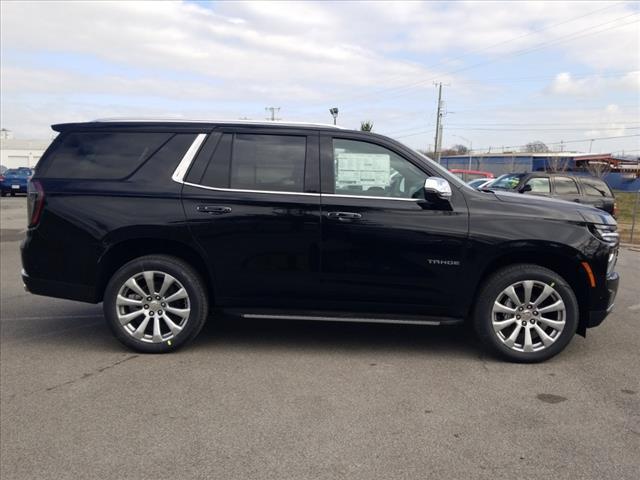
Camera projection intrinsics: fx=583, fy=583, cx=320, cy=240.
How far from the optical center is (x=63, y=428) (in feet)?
12.1

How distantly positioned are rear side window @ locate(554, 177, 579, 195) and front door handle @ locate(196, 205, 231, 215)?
34.5ft

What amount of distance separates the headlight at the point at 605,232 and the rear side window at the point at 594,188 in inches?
364

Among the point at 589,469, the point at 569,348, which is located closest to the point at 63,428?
the point at 589,469

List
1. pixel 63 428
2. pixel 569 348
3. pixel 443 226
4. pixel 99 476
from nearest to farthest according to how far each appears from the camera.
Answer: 1. pixel 99 476
2. pixel 63 428
3. pixel 443 226
4. pixel 569 348

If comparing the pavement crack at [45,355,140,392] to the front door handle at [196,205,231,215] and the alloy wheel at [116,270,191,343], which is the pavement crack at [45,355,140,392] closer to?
the alloy wheel at [116,270,191,343]

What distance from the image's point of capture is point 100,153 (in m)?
5.10

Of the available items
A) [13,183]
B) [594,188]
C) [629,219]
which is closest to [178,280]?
[594,188]

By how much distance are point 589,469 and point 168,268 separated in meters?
3.43

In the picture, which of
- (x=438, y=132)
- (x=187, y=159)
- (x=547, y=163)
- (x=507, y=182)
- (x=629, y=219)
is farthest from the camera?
(x=547, y=163)

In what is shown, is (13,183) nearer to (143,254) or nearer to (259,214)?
(143,254)

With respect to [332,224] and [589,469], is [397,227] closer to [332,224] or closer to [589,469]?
[332,224]

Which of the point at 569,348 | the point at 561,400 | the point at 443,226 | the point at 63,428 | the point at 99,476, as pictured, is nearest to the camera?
the point at 99,476

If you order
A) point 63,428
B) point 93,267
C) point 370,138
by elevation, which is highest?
point 370,138

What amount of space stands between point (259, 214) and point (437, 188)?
1.47 m
